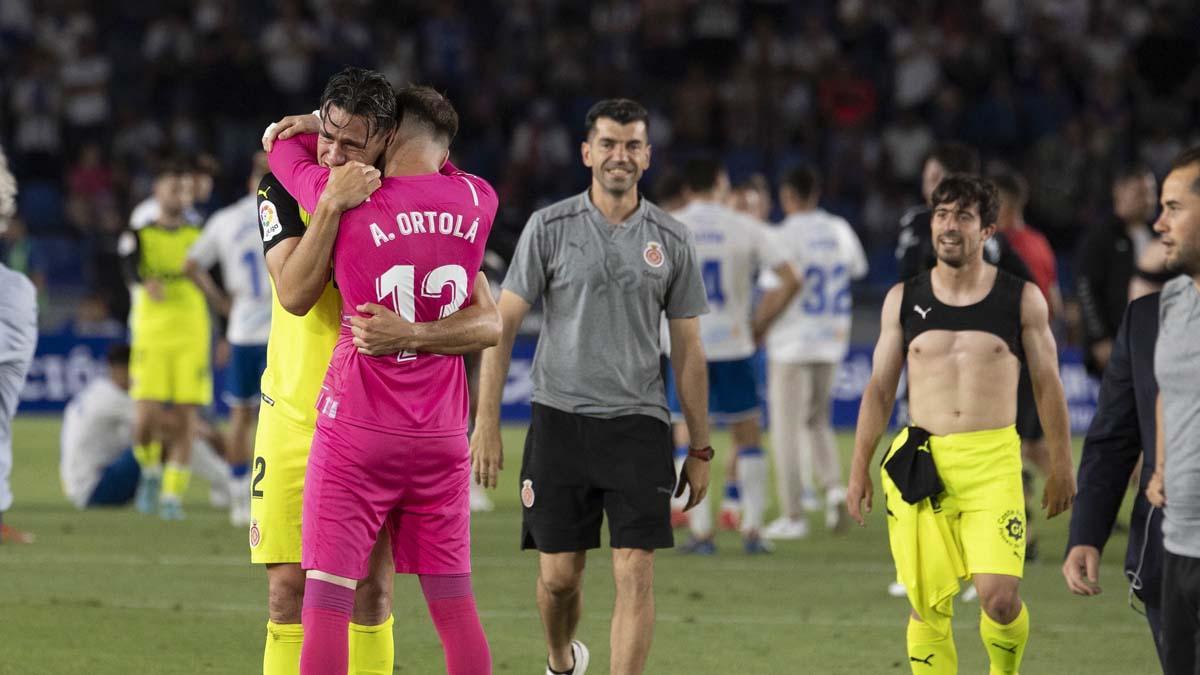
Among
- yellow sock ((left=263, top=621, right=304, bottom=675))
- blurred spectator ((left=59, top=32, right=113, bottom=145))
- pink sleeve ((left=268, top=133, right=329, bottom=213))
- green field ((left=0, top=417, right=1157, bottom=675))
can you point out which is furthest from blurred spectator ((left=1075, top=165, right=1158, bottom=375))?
blurred spectator ((left=59, top=32, right=113, bottom=145))

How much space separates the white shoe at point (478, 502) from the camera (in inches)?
540

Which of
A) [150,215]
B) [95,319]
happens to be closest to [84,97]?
[95,319]

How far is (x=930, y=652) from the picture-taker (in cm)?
684

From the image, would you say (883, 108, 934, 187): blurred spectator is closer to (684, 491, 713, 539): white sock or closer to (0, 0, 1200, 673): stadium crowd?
(0, 0, 1200, 673): stadium crowd

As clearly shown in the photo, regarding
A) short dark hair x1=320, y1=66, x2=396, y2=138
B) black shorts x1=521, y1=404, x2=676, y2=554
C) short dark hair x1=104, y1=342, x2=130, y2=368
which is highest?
short dark hair x1=320, y1=66, x2=396, y2=138

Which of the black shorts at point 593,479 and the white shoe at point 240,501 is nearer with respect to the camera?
the black shorts at point 593,479

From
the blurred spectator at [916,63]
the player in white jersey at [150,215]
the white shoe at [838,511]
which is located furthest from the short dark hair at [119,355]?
the blurred spectator at [916,63]

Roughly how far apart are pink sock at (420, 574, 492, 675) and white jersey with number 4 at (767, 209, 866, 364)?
7374 millimetres

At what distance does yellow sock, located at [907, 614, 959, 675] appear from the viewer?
22.4 ft

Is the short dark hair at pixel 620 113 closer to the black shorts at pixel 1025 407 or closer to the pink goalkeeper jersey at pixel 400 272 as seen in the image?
the pink goalkeeper jersey at pixel 400 272

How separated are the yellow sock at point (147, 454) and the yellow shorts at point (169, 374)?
365mm

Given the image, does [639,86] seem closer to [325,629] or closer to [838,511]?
[838,511]

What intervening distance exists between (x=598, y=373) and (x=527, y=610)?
2.71 meters

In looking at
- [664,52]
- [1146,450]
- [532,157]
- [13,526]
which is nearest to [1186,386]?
[1146,450]
